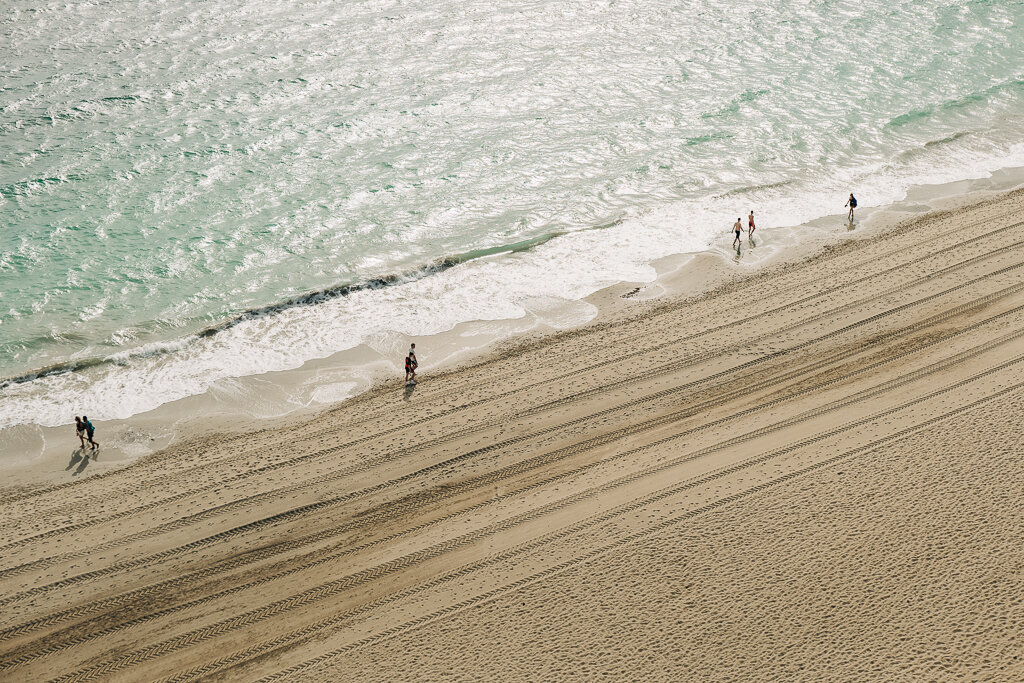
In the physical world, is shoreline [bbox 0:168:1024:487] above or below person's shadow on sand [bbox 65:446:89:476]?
above

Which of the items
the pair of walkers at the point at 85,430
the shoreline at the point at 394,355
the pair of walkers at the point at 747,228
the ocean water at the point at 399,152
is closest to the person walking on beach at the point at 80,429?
the pair of walkers at the point at 85,430

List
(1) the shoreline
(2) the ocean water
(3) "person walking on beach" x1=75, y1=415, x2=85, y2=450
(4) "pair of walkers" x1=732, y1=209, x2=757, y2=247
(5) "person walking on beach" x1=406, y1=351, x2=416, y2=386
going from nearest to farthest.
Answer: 1. (3) "person walking on beach" x1=75, y1=415, x2=85, y2=450
2. (1) the shoreline
3. (5) "person walking on beach" x1=406, y1=351, x2=416, y2=386
4. (2) the ocean water
5. (4) "pair of walkers" x1=732, y1=209, x2=757, y2=247

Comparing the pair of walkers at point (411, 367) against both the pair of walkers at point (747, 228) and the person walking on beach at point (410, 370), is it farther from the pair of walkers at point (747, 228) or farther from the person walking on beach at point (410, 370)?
the pair of walkers at point (747, 228)

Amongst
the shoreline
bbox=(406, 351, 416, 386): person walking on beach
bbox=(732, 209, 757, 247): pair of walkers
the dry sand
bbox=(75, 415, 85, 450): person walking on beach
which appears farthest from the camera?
bbox=(732, 209, 757, 247): pair of walkers

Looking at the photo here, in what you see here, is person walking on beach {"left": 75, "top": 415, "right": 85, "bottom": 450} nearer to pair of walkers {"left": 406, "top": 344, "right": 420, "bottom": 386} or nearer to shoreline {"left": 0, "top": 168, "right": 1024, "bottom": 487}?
shoreline {"left": 0, "top": 168, "right": 1024, "bottom": 487}

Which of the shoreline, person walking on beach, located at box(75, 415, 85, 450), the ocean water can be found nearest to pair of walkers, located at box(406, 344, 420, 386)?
the shoreline

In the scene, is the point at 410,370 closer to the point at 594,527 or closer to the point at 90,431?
the point at 594,527

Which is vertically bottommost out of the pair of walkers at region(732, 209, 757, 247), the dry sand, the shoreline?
the dry sand
